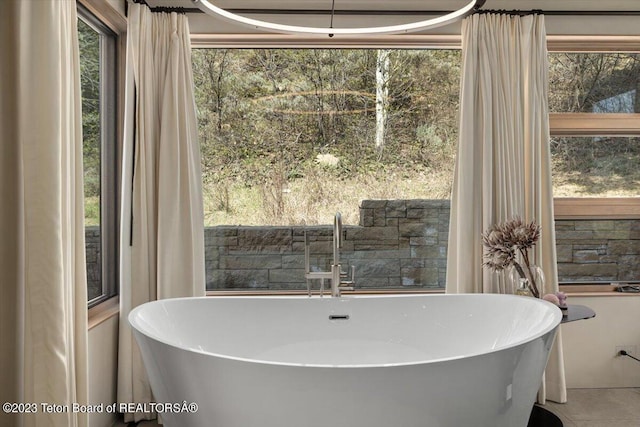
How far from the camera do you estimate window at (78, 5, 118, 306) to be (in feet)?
8.68

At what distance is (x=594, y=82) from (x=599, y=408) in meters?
2.09

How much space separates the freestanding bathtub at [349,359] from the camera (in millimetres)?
1593

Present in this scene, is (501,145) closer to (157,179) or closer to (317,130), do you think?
(317,130)

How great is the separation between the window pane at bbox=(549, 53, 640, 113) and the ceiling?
181 mm

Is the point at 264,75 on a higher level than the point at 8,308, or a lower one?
higher

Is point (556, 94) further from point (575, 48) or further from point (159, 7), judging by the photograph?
point (159, 7)

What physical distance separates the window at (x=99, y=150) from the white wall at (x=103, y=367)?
0.19 metres

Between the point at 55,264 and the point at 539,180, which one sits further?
the point at 539,180

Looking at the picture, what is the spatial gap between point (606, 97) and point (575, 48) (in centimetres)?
40

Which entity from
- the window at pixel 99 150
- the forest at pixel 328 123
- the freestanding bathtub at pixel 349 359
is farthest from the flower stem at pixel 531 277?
the window at pixel 99 150

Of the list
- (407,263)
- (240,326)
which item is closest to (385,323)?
(407,263)

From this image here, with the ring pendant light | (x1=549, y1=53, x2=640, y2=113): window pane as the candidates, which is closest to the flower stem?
(x1=549, y1=53, x2=640, y2=113): window pane

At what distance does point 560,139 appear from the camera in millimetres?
3230

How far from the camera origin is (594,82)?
3221mm
